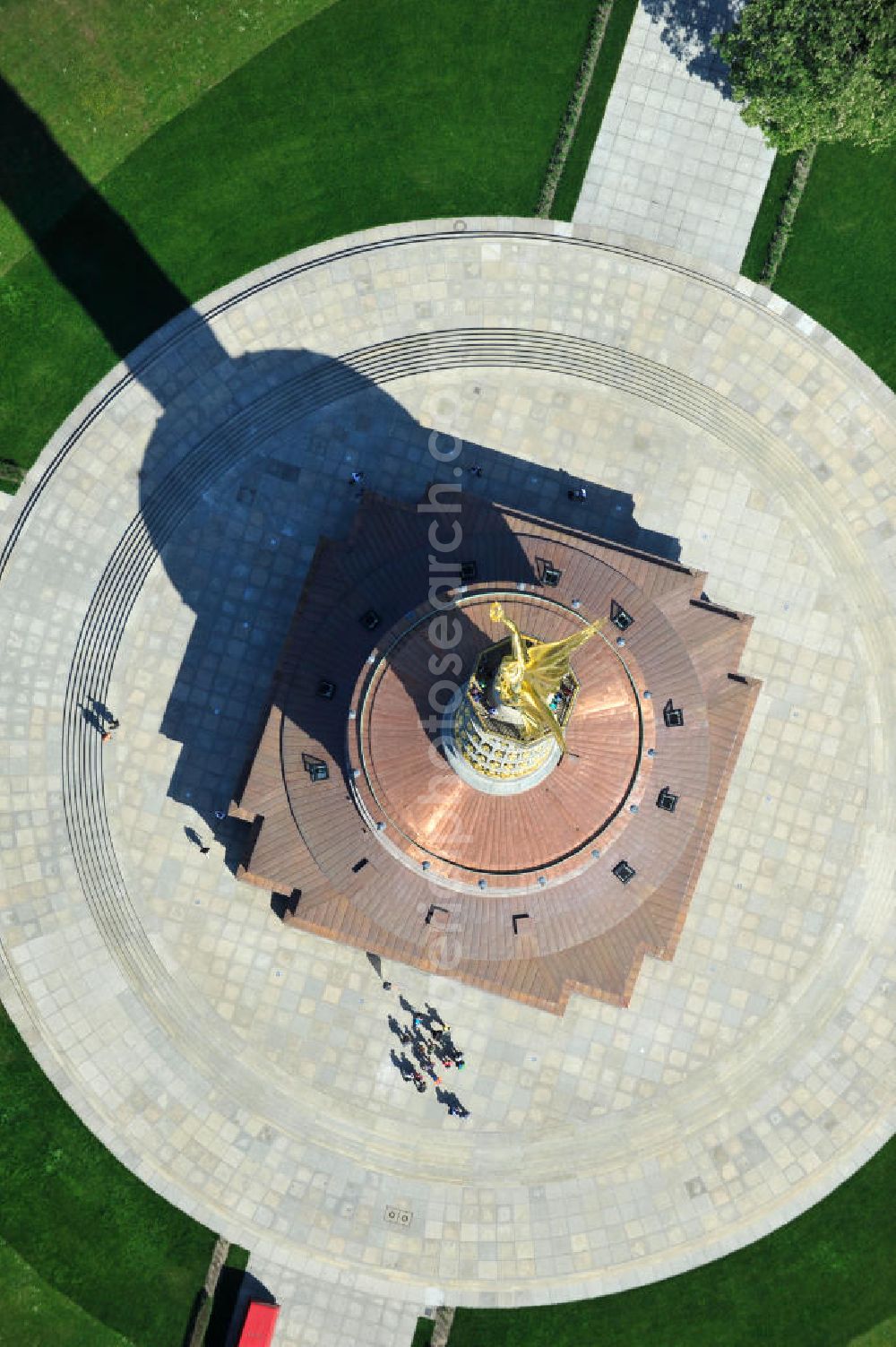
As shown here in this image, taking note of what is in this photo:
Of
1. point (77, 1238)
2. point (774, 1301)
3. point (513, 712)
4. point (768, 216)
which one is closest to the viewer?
point (513, 712)

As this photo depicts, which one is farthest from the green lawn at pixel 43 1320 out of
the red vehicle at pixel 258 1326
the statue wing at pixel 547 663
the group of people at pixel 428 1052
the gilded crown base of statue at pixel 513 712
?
the statue wing at pixel 547 663

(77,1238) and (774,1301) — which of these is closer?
(77,1238)

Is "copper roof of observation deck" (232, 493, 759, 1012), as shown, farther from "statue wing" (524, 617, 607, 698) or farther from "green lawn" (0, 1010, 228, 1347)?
"green lawn" (0, 1010, 228, 1347)

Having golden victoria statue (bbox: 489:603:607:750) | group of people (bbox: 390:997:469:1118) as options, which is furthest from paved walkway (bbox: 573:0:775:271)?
group of people (bbox: 390:997:469:1118)

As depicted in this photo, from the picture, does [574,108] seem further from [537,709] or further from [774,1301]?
[774,1301]

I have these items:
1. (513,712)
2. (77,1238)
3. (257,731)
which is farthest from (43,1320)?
(513,712)
